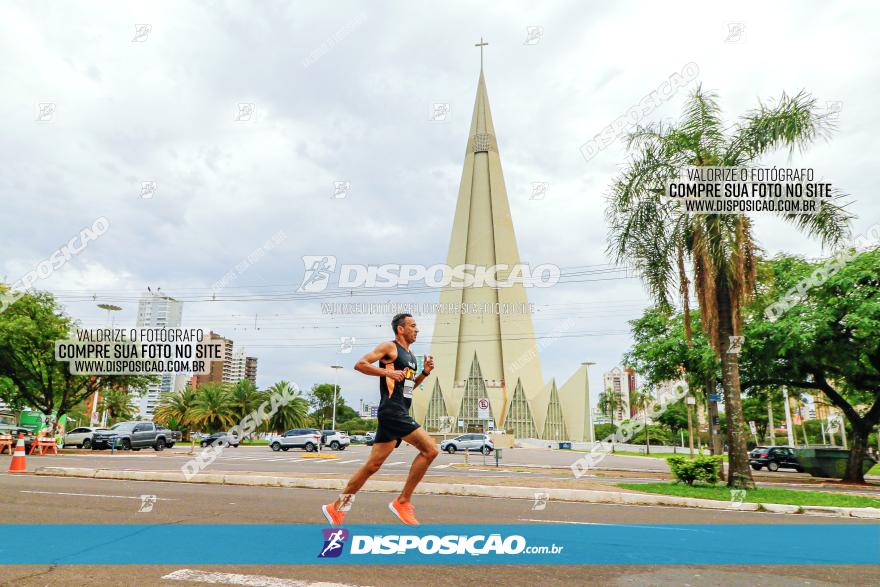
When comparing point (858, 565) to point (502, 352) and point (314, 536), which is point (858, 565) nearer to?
point (314, 536)

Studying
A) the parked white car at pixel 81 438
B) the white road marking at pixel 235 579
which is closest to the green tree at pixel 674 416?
the parked white car at pixel 81 438

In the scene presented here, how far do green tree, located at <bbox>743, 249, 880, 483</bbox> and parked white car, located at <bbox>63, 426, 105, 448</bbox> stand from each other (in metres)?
34.9

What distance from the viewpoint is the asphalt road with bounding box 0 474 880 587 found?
14.3 ft

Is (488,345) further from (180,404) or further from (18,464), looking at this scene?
(18,464)

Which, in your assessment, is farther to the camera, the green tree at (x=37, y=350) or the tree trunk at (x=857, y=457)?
the green tree at (x=37, y=350)

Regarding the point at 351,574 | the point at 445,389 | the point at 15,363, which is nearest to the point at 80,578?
the point at 351,574

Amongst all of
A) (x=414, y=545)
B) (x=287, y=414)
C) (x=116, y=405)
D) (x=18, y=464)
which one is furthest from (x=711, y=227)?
(x=116, y=405)

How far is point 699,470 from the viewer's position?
1406cm

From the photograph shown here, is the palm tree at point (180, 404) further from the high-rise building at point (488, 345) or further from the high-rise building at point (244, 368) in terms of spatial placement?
the high-rise building at point (244, 368)

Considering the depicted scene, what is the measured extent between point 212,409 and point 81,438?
52.5 ft

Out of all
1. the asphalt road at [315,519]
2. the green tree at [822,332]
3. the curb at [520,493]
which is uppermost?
the green tree at [822,332]

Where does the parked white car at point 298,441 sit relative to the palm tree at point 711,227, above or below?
below

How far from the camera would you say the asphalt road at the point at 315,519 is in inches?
171

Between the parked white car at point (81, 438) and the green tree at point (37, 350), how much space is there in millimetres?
1622
